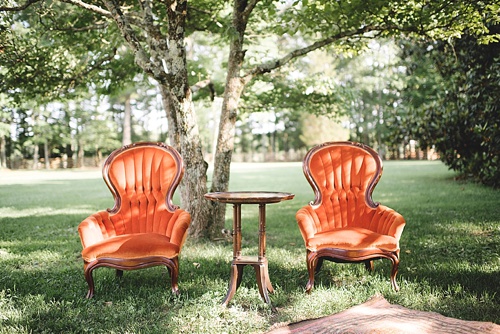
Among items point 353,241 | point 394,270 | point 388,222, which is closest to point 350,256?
point 353,241

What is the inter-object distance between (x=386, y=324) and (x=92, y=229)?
2796 millimetres

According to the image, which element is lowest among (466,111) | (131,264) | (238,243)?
(131,264)

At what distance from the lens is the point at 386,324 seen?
297 cm

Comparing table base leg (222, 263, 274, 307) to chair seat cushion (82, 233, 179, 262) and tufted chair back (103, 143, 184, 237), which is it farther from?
tufted chair back (103, 143, 184, 237)

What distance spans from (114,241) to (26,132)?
4045 centimetres

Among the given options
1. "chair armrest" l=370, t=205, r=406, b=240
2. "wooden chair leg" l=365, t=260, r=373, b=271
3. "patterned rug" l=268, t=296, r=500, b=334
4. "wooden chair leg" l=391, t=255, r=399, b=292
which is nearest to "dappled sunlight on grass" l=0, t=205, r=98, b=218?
"wooden chair leg" l=365, t=260, r=373, b=271

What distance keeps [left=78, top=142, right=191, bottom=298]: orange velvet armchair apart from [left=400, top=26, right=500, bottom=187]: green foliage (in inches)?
217

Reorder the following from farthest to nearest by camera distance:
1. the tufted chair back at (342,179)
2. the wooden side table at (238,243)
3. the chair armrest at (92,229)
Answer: the tufted chair back at (342,179), the chair armrest at (92,229), the wooden side table at (238,243)

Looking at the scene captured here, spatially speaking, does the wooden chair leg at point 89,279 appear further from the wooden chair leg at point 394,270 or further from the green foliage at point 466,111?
the green foliage at point 466,111

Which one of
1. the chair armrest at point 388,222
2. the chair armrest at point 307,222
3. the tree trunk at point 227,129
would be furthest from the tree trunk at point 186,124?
the chair armrest at point 388,222

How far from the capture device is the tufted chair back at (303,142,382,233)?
4.67 meters

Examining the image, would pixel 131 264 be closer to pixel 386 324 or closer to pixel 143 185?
pixel 143 185

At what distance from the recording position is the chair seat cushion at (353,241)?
393cm

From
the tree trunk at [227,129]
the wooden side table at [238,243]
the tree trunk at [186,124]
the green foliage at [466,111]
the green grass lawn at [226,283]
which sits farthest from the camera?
the green foliage at [466,111]
